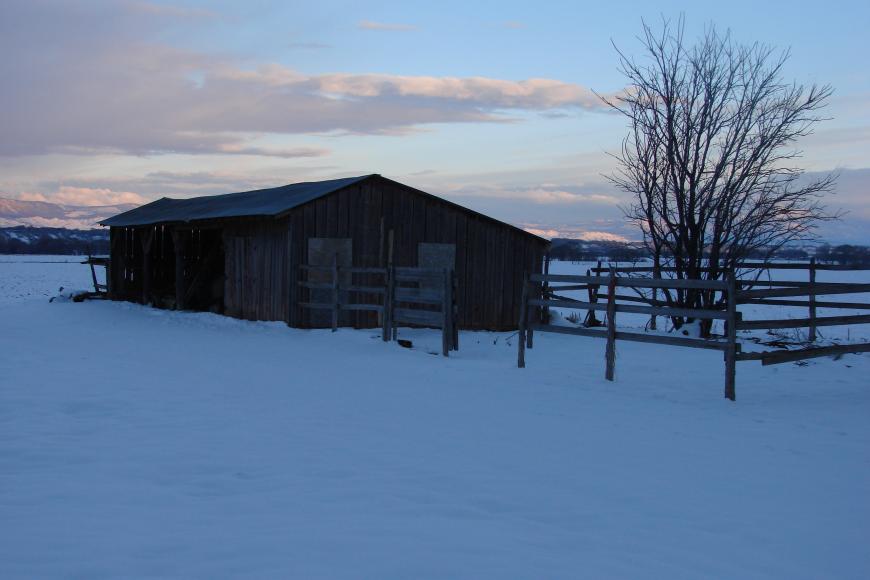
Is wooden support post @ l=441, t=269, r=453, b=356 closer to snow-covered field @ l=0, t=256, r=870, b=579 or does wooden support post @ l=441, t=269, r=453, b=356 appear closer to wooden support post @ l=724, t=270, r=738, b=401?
snow-covered field @ l=0, t=256, r=870, b=579

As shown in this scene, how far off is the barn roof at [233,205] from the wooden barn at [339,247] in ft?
0.29

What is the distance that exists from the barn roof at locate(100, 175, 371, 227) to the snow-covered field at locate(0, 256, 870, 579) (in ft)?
25.6

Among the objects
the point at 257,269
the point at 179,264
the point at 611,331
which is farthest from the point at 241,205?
the point at 611,331

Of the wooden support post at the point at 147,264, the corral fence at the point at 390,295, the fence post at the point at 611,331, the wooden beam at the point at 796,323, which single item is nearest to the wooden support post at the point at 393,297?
the corral fence at the point at 390,295

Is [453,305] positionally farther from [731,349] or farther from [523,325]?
[731,349]

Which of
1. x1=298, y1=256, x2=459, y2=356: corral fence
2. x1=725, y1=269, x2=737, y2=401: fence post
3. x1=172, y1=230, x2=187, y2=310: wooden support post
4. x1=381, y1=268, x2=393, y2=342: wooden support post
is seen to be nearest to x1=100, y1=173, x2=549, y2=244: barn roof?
x1=172, y1=230, x2=187, y2=310: wooden support post

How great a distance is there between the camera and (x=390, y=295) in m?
15.4

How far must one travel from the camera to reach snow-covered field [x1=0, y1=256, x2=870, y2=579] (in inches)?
159

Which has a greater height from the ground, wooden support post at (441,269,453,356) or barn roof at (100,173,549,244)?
barn roof at (100,173,549,244)

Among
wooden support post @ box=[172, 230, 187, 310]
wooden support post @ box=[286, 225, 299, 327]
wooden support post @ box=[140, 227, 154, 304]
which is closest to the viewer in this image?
wooden support post @ box=[286, 225, 299, 327]

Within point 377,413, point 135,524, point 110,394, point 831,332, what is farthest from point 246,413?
point 831,332

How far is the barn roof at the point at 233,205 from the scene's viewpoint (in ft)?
60.3

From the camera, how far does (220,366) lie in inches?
449

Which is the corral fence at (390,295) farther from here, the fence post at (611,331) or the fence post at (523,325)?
the fence post at (611,331)
